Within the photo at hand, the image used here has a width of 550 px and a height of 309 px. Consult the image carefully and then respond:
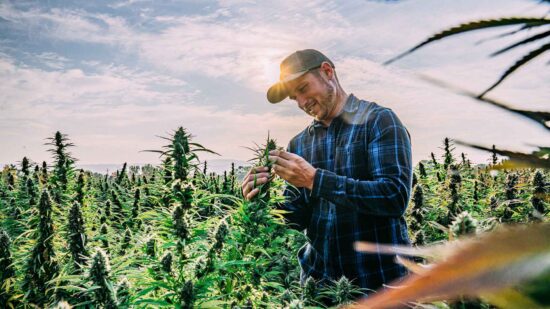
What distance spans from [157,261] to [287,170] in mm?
1001

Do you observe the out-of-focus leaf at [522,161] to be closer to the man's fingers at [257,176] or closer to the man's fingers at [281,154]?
the man's fingers at [257,176]

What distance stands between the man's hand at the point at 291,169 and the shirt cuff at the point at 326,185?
1.4 inches

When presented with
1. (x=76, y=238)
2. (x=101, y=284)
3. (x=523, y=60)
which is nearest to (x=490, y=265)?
(x=523, y=60)

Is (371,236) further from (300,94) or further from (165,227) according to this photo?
(165,227)

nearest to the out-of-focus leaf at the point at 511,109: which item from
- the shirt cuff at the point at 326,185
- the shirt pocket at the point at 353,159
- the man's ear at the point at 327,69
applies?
the shirt cuff at the point at 326,185

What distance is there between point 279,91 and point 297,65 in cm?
35

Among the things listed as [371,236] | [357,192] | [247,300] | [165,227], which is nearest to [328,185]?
[357,192]

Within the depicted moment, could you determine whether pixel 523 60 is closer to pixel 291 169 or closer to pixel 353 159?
pixel 291 169

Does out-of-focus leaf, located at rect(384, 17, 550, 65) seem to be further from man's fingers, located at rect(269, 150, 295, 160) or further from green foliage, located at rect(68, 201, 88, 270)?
green foliage, located at rect(68, 201, 88, 270)

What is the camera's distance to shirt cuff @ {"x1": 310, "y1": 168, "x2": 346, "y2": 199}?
2.65m

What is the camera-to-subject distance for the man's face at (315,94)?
3277 mm

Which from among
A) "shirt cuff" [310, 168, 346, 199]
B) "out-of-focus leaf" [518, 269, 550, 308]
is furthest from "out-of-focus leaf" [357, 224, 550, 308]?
"shirt cuff" [310, 168, 346, 199]

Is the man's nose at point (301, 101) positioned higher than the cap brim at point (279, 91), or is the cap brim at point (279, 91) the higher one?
the cap brim at point (279, 91)

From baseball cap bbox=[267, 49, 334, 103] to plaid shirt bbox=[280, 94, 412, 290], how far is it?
449 mm
